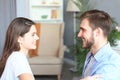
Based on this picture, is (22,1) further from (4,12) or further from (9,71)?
(9,71)

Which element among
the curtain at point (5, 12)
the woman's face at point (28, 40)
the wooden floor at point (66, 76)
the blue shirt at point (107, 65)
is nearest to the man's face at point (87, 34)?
the blue shirt at point (107, 65)

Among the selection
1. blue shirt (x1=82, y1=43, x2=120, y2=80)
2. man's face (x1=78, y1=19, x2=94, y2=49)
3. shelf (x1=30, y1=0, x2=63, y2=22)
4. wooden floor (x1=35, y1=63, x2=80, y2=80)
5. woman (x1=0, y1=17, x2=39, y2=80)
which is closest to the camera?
blue shirt (x1=82, y1=43, x2=120, y2=80)

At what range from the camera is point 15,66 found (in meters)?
1.62

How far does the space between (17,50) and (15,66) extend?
16 centimetres

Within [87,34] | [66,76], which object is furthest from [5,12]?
[87,34]

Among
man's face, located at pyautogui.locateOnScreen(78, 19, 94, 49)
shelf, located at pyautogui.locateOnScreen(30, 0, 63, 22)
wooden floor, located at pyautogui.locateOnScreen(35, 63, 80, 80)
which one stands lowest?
wooden floor, located at pyautogui.locateOnScreen(35, 63, 80, 80)

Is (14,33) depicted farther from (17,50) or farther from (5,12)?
(5,12)

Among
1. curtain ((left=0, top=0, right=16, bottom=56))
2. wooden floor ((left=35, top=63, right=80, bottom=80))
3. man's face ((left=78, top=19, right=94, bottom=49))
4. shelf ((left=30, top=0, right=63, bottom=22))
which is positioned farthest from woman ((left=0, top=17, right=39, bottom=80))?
shelf ((left=30, top=0, right=63, bottom=22))

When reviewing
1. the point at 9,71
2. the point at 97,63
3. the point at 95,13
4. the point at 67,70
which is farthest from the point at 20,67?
the point at 67,70

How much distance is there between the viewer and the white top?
5.30ft

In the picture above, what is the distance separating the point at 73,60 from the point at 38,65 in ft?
4.73

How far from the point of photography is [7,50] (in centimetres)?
180

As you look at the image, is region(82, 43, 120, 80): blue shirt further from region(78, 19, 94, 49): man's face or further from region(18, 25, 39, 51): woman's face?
region(18, 25, 39, 51): woman's face

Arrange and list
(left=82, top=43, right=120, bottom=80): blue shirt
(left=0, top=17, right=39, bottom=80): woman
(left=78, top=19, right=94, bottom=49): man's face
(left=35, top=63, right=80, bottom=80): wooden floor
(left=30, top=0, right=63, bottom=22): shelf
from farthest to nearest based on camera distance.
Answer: (left=30, top=0, right=63, bottom=22): shelf → (left=35, top=63, right=80, bottom=80): wooden floor → (left=78, top=19, right=94, bottom=49): man's face → (left=0, top=17, right=39, bottom=80): woman → (left=82, top=43, right=120, bottom=80): blue shirt
